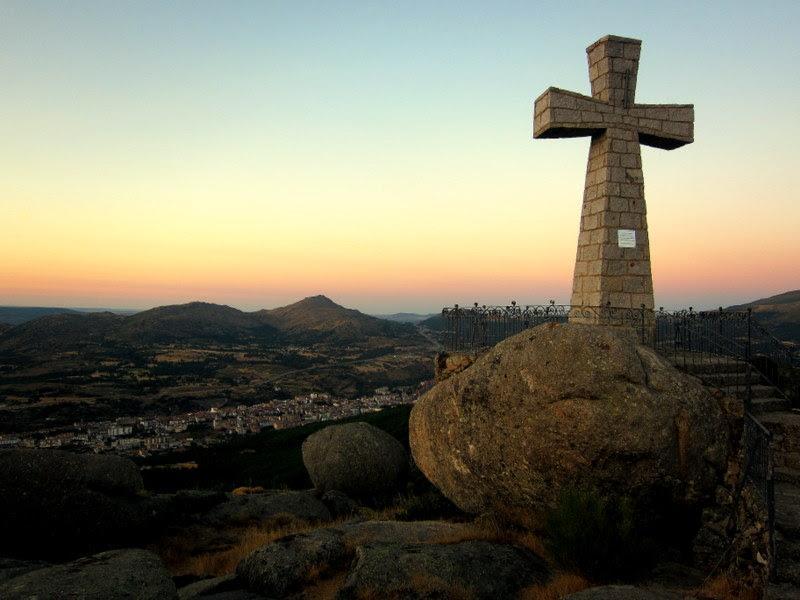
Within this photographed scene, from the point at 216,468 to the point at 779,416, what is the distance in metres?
28.8

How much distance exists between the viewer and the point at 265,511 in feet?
47.3

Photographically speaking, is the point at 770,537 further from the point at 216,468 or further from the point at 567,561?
the point at 216,468

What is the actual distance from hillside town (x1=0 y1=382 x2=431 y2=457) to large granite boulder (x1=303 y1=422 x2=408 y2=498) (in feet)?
77.7

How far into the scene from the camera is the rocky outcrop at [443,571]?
7.15 metres

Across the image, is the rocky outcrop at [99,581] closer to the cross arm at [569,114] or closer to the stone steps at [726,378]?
the stone steps at [726,378]

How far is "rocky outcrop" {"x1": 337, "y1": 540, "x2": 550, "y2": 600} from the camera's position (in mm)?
7152

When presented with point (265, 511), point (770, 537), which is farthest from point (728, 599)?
point (265, 511)

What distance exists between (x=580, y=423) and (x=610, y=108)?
872cm

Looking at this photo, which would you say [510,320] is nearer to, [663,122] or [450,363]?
[450,363]

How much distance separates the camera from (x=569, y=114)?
506 inches

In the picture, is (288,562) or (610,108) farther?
(610,108)

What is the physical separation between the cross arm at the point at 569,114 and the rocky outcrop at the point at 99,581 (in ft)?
38.8

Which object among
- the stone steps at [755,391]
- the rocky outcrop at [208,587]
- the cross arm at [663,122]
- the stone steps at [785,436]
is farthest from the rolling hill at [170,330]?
the stone steps at [785,436]

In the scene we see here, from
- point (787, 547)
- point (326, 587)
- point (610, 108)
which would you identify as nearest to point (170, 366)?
point (610, 108)
